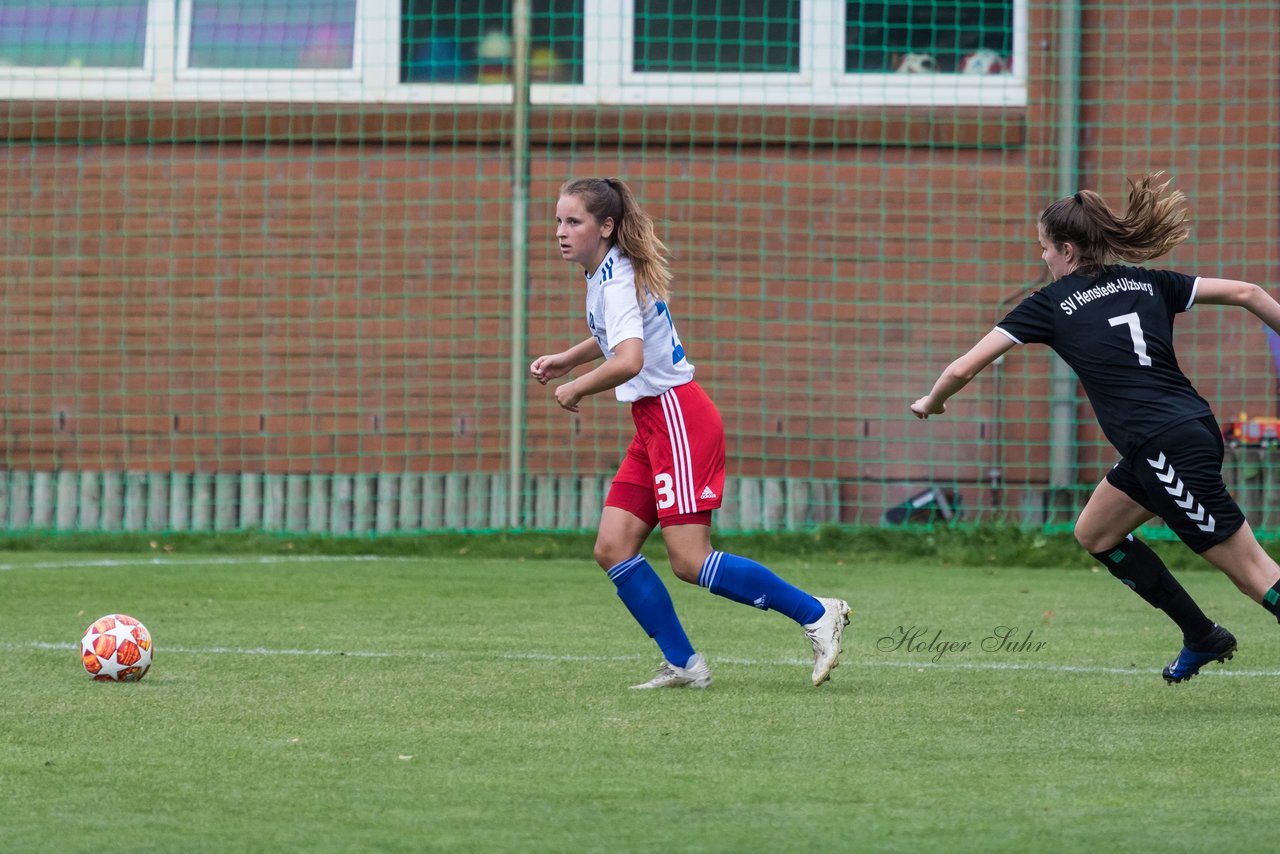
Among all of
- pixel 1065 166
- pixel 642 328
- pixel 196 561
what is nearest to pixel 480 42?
pixel 1065 166

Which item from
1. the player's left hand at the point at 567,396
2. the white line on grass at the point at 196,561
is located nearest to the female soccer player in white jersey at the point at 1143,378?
the player's left hand at the point at 567,396

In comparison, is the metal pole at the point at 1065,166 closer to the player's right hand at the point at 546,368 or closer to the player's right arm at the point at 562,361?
the player's right arm at the point at 562,361

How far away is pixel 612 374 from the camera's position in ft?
16.9

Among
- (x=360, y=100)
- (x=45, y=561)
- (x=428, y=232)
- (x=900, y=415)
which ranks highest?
(x=360, y=100)

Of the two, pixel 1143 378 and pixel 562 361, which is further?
pixel 562 361

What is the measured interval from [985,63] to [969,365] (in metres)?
6.74

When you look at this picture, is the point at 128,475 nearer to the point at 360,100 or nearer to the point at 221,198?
the point at 221,198

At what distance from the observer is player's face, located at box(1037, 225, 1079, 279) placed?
515 cm

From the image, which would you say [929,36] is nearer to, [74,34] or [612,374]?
[74,34]

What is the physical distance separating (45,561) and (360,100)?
3564 mm

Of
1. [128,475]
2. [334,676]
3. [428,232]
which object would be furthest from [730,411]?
[334,676]

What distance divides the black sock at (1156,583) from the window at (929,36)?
21.1 feet

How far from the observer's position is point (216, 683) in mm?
5379

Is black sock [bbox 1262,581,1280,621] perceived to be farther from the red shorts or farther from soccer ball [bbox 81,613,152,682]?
soccer ball [bbox 81,613,152,682]
